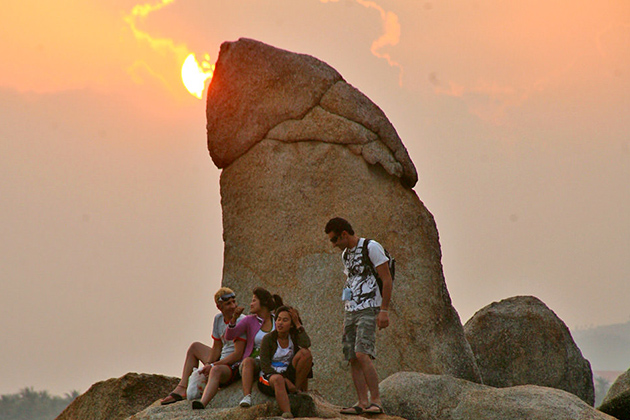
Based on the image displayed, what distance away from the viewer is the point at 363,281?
29.1 ft

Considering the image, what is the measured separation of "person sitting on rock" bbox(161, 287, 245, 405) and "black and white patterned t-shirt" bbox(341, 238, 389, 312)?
127 centimetres

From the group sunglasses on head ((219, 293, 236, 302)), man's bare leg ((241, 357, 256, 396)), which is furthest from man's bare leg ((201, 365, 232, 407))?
sunglasses on head ((219, 293, 236, 302))

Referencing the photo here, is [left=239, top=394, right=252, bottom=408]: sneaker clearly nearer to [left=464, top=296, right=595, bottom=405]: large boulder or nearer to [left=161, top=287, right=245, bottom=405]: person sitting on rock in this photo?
[left=161, top=287, right=245, bottom=405]: person sitting on rock

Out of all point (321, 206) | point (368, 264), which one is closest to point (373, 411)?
point (368, 264)

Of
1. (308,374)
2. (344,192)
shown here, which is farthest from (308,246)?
(308,374)

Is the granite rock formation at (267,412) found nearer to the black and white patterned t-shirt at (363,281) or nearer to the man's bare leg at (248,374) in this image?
the man's bare leg at (248,374)

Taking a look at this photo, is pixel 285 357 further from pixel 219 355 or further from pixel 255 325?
pixel 219 355

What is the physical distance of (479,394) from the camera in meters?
9.30

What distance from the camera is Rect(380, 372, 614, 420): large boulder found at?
29.2 ft

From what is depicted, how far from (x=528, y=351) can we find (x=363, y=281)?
6.61 m

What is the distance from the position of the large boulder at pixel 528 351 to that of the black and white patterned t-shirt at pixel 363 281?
20.4 feet

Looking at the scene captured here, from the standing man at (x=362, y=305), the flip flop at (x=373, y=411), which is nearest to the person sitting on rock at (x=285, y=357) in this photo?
the standing man at (x=362, y=305)

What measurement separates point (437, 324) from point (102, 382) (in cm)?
478

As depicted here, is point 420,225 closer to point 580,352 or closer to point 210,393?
point 580,352
